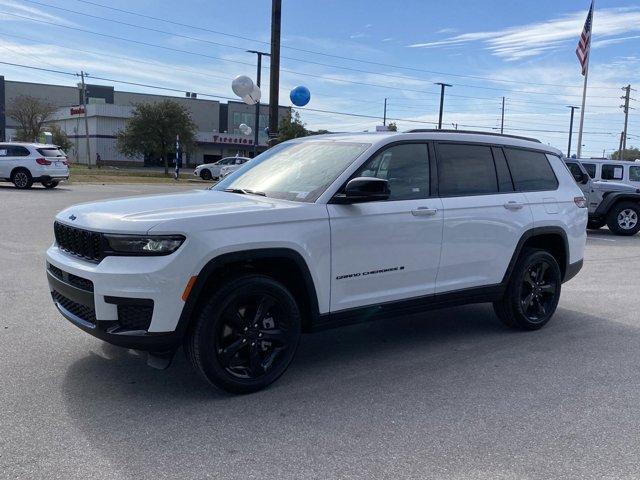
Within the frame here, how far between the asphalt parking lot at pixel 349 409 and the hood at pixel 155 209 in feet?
3.82

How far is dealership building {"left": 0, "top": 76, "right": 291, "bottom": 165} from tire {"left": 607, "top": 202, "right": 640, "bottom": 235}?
51.0 meters

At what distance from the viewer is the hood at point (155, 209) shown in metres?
3.70

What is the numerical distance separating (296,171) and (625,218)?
1252 centimetres

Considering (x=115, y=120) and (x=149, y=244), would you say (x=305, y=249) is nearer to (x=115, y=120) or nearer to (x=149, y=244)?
(x=149, y=244)

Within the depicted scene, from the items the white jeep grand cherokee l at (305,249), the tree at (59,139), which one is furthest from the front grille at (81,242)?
the tree at (59,139)

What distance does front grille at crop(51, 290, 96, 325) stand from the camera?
3787 millimetres

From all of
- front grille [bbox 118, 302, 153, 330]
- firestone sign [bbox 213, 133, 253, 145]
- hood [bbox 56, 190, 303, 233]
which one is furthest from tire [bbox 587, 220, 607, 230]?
firestone sign [bbox 213, 133, 253, 145]

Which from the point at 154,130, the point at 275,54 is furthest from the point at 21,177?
the point at 154,130

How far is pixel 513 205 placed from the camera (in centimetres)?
550

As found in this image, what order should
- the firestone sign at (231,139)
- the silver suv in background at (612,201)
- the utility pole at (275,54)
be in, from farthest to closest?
the firestone sign at (231,139), the silver suv in background at (612,201), the utility pole at (275,54)

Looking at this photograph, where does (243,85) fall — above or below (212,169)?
above

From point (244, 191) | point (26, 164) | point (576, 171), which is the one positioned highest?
point (576, 171)

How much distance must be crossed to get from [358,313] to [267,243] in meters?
1.01

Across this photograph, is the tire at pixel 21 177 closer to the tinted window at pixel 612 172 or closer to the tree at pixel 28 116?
the tinted window at pixel 612 172
